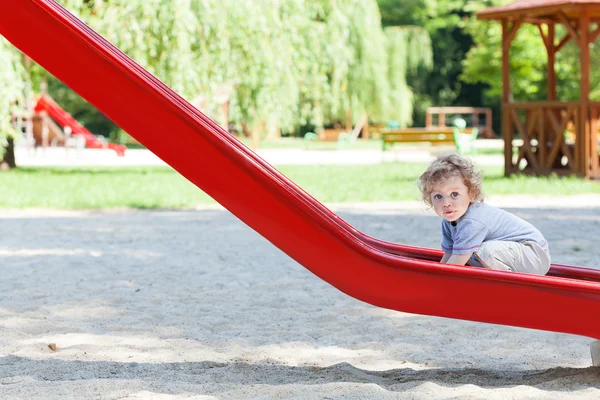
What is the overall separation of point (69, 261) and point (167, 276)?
97 cm

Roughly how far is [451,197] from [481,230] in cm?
17

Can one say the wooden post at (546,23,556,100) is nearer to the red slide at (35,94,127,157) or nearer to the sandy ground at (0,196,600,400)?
the sandy ground at (0,196,600,400)

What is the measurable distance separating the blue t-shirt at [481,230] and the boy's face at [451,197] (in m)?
0.06

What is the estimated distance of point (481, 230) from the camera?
11.0ft

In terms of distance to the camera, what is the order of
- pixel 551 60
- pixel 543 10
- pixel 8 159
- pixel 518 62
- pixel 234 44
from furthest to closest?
pixel 518 62, pixel 8 159, pixel 234 44, pixel 551 60, pixel 543 10

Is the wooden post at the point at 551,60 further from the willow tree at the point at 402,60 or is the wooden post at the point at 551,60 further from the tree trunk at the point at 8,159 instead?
the willow tree at the point at 402,60

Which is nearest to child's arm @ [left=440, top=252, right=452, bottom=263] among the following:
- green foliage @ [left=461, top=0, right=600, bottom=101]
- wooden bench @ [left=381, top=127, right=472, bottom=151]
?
wooden bench @ [left=381, top=127, right=472, bottom=151]

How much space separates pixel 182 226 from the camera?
8570 millimetres

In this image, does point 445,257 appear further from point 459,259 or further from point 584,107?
point 584,107

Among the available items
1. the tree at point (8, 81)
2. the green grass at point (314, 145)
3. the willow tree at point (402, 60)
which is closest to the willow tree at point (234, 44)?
the tree at point (8, 81)

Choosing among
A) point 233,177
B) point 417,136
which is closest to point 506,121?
point 417,136

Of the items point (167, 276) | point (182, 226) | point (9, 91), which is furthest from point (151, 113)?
point (9, 91)

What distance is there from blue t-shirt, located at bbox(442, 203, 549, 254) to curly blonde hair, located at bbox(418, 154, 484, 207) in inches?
2.8

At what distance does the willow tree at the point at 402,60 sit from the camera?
32.4 m
